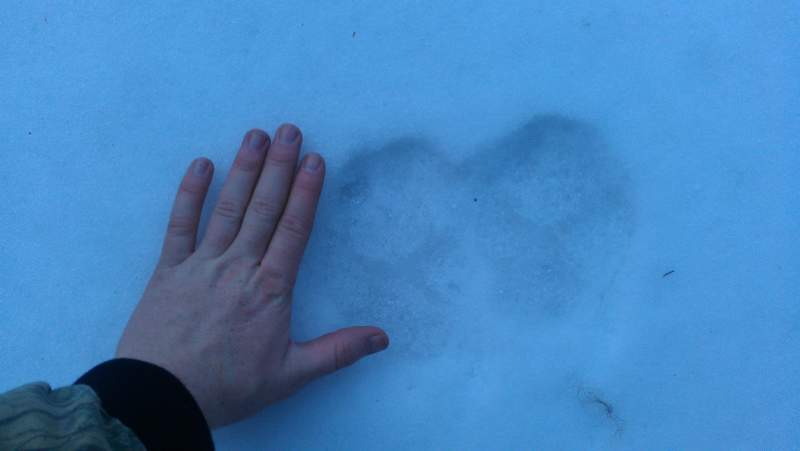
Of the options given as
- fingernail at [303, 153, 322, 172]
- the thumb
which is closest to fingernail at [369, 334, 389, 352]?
the thumb

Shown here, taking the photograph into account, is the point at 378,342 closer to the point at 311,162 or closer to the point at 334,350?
the point at 334,350

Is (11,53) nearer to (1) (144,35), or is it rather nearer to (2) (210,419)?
(1) (144,35)

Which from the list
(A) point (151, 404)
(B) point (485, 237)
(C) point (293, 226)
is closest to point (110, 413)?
(A) point (151, 404)

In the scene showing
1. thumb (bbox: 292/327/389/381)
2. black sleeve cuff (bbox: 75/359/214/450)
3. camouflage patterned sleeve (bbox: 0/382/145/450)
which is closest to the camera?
camouflage patterned sleeve (bbox: 0/382/145/450)

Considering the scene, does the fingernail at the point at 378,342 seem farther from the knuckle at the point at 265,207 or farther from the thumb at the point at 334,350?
the knuckle at the point at 265,207

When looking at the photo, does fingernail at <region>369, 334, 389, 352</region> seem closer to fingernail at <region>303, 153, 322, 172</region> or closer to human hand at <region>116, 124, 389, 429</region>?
human hand at <region>116, 124, 389, 429</region>

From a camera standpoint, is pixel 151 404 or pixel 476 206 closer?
pixel 151 404

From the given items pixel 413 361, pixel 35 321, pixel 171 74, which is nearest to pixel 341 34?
pixel 171 74
